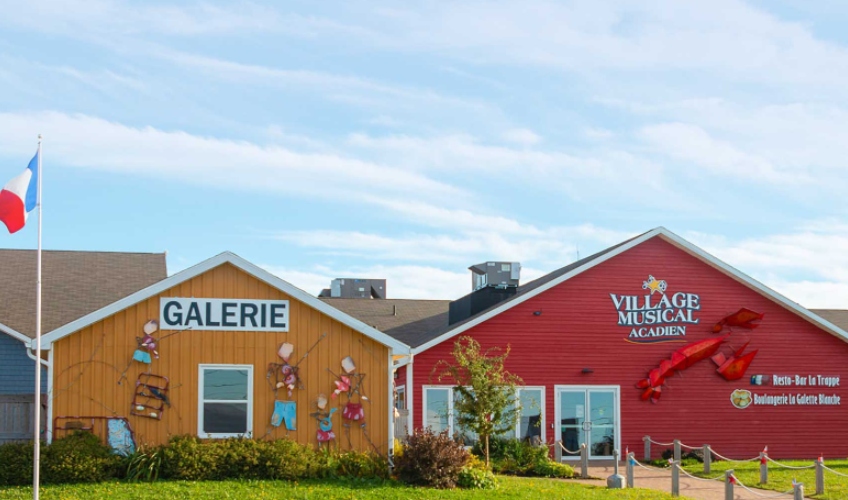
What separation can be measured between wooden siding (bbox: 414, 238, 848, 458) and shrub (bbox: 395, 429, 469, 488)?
7.19 m

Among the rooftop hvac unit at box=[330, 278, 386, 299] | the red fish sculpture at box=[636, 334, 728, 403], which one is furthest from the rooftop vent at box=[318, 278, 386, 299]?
the red fish sculpture at box=[636, 334, 728, 403]

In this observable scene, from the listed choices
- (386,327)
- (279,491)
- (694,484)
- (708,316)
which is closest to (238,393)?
(279,491)

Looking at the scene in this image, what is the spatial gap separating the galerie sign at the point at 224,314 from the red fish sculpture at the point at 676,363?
38.7ft

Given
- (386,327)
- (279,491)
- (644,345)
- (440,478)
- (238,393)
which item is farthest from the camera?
(386,327)

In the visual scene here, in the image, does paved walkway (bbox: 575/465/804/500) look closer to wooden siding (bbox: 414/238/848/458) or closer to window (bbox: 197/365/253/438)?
wooden siding (bbox: 414/238/848/458)

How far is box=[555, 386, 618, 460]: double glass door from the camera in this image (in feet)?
96.6

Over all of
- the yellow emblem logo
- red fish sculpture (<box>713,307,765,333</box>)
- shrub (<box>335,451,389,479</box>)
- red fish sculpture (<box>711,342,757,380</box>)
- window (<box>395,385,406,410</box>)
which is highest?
the yellow emblem logo

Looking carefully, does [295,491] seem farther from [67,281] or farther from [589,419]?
[67,281]

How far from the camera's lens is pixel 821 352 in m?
31.0

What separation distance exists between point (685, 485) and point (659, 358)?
7.44 metres

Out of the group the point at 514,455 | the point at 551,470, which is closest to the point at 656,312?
the point at 514,455

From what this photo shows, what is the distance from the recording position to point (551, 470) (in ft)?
83.3

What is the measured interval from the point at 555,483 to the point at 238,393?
6.97 metres

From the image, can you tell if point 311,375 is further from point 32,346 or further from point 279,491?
point 32,346
